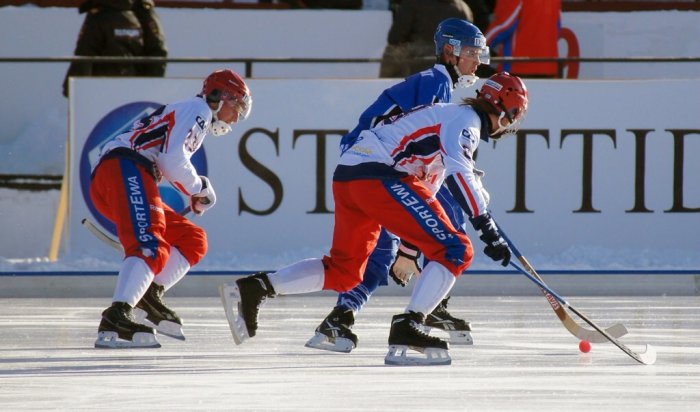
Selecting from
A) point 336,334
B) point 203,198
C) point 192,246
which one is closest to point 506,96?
point 336,334

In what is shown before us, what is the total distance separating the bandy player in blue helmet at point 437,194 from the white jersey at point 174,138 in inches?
29.0

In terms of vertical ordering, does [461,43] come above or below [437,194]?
above

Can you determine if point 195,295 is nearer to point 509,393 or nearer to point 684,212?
point 684,212

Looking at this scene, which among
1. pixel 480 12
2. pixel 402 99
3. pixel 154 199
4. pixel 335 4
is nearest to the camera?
pixel 402 99

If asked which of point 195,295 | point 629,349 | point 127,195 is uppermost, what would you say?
point 127,195

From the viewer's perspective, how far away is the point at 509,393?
274 inches

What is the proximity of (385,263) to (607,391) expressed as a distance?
2081mm

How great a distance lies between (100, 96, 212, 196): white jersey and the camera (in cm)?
881

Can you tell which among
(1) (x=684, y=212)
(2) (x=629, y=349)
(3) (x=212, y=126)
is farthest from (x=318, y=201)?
(2) (x=629, y=349)

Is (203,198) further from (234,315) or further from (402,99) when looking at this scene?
(402,99)

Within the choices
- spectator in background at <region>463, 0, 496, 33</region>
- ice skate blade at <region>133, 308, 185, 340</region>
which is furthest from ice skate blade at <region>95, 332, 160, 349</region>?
spectator in background at <region>463, 0, 496, 33</region>

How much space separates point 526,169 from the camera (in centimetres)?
1331

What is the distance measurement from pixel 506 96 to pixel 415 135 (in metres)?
0.46

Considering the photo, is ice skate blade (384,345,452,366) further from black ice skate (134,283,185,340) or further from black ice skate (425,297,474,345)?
black ice skate (134,283,185,340)
